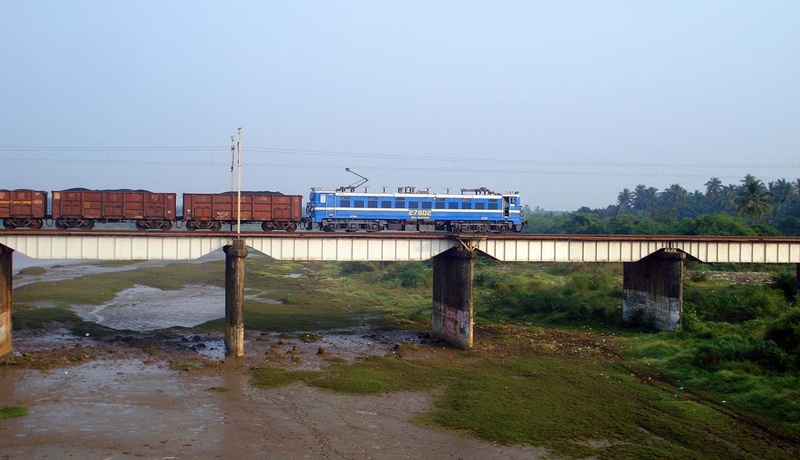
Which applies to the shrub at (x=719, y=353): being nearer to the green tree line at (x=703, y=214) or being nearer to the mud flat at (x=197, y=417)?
the mud flat at (x=197, y=417)

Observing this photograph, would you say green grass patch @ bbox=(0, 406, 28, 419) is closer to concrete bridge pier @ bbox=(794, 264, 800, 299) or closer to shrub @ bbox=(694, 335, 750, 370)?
shrub @ bbox=(694, 335, 750, 370)

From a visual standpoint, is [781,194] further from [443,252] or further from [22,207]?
[22,207]

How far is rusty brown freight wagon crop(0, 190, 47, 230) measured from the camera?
38.9m

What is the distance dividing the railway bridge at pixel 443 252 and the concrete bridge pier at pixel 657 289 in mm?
61

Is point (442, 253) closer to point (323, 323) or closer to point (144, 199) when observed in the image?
point (323, 323)

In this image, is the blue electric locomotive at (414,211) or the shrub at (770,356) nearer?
the shrub at (770,356)

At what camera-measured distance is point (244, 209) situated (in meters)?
42.8

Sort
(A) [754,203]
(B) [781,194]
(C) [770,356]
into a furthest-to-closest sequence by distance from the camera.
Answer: (B) [781,194], (A) [754,203], (C) [770,356]

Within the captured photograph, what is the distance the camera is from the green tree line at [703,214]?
7856cm

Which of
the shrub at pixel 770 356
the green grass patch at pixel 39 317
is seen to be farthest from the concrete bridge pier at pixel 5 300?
the shrub at pixel 770 356

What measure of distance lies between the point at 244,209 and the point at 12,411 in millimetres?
20018

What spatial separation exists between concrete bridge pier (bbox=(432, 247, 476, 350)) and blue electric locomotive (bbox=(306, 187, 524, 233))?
6.19m

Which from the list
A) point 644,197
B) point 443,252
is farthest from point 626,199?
point 443,252

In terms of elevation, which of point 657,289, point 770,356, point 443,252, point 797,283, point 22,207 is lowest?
point 770,356
